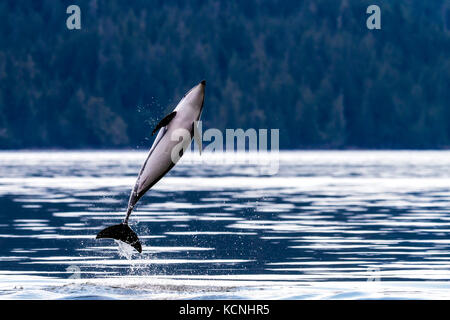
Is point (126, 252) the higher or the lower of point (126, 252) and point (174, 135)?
the lower

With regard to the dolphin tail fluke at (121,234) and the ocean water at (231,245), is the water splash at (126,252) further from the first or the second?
the dolphin tail fluke at (121,234)

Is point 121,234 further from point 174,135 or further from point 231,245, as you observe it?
point 231,245

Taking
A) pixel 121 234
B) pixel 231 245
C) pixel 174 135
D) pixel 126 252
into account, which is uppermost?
pixel 174 135

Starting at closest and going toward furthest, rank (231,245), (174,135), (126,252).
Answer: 1. (174,135)
2. (126,252)
3. (231,245)

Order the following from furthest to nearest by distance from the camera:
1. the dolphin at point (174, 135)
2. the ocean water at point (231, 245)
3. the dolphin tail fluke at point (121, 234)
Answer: the ocean water at point (231, 245) → the dolphin tail fluke at point (121, 234) → the dolphin at point (174, 135)

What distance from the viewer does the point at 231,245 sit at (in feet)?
96.6

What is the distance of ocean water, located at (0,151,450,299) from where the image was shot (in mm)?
20766

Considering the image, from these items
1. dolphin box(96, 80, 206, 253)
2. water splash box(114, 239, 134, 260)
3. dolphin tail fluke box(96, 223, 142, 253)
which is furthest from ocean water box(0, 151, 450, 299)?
dolphin box(96, 80, 206, 253)

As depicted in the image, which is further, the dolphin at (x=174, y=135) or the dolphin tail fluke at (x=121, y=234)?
the dolphin tail fluke at (x=121, y=234)

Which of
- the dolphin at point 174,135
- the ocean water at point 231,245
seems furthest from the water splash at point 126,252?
the dolphin at point 174,135

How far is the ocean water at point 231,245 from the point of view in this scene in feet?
68.1

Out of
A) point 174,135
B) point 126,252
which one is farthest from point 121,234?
point 126,252

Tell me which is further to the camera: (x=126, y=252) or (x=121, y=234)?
(x=126, y=252)
